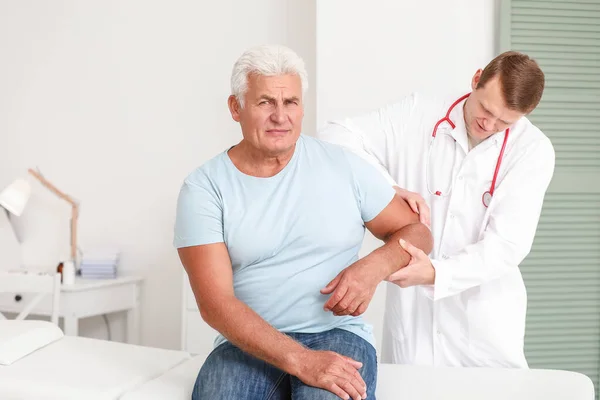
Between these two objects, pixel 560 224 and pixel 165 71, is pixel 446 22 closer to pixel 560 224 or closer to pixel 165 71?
pixel 560 224

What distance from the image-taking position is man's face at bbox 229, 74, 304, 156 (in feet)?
5.32

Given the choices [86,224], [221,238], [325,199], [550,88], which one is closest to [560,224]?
[550,88]

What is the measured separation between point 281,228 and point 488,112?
66cm

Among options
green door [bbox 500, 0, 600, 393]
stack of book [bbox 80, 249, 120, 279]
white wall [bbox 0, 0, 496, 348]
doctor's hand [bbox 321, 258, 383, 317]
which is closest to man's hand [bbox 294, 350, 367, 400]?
doctor's hand [bbox 321, 258, 383, 317]

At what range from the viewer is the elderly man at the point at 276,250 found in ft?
5.19

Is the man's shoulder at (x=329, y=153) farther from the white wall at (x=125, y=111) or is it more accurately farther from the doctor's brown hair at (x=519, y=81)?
the white wall at (x=125, y=111)

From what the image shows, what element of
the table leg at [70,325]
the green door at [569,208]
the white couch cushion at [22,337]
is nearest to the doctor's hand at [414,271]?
the white couch cushion at [22,337]

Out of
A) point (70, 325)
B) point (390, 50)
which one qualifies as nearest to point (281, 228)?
point (390, 50)

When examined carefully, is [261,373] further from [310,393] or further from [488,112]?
[488,112]

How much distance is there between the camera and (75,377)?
182cm

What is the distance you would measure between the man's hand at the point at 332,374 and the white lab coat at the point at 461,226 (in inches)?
17.2

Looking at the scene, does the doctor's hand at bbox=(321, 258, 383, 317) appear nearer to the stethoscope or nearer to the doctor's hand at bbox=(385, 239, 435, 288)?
the doctor's hand at bbox=(385, 239, 435, 288)

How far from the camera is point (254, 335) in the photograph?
61.2 inches

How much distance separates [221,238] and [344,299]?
0.98 ft
